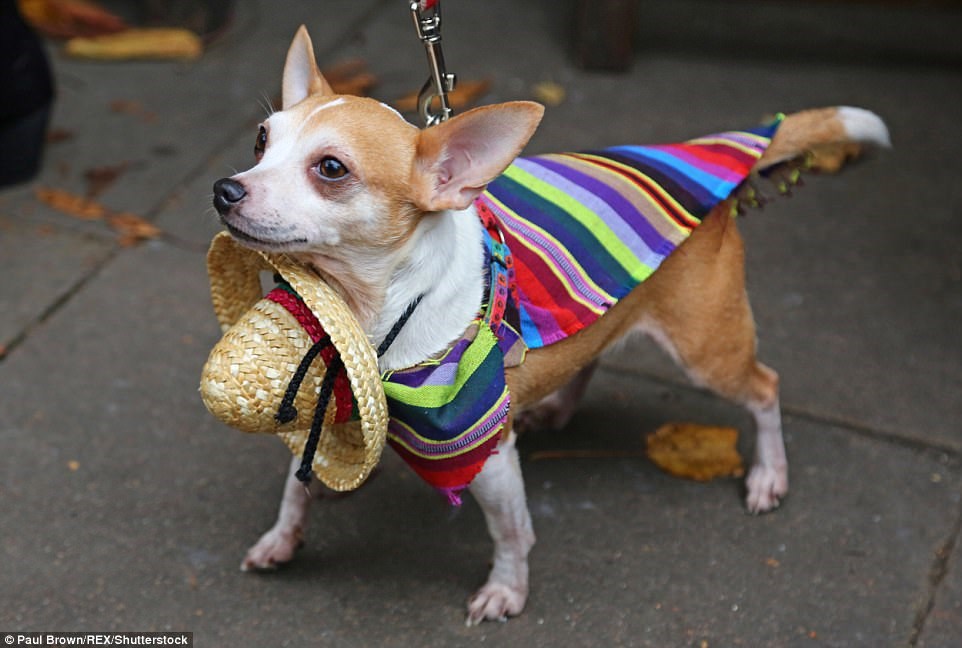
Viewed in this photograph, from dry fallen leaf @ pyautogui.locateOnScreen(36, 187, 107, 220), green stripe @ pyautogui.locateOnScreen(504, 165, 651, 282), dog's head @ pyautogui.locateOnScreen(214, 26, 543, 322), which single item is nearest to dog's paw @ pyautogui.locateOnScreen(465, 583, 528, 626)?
green stripe @ pyautogui.locateOnScreen(504, 165, 651, 282)

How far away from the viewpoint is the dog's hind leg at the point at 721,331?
2902 millimetres

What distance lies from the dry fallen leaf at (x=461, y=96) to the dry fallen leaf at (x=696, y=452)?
7.30 ft

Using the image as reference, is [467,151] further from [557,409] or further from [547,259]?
[557,409]

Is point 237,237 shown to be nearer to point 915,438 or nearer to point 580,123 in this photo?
point 915,438

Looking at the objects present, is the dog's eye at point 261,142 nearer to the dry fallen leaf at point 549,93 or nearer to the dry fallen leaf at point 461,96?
the dry fallen leaf at point 461,96

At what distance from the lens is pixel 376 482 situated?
336 centimetres

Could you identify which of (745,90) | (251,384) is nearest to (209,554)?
(251,384)

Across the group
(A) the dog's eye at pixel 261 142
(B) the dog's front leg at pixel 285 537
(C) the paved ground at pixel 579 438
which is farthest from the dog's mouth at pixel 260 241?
(C) the paved ground at pixel 579 438

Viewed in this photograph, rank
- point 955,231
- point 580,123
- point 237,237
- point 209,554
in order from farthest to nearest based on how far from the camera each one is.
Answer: point 580,123 < point 955,231 < point 209,554 < point 237,237

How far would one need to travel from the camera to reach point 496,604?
290 cm

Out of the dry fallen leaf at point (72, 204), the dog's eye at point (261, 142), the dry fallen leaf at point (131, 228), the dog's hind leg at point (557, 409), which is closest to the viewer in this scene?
the dog's eye at point (261, 142)

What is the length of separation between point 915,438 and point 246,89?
Answer: 11.6 feet

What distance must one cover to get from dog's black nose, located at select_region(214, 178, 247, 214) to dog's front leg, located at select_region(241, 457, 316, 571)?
105 centimetres

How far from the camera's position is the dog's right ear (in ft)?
8.36
